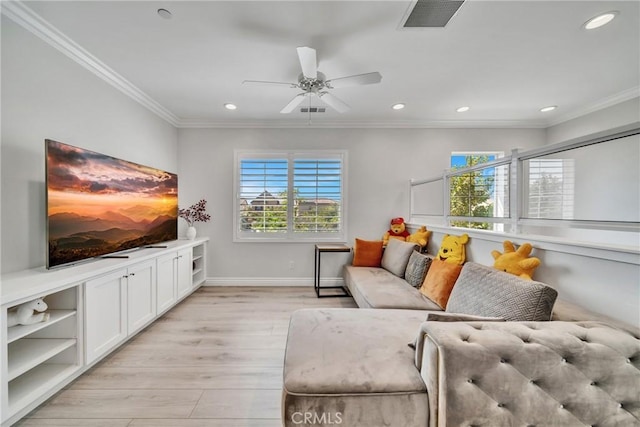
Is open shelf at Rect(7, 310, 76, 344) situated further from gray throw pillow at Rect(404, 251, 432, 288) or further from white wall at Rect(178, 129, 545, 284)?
gray throw pillow at Rect(404, 251, 432, 288)

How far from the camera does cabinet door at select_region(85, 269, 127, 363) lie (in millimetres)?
1876

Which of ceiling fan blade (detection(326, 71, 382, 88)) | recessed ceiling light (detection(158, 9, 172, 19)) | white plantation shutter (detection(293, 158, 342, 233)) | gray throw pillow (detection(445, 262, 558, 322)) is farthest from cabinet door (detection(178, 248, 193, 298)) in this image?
→ gray throw pillow (detection(445, 262, 558, 322))

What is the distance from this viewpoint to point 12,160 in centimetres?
180

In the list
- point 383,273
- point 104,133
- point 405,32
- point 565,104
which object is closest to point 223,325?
point 383,273

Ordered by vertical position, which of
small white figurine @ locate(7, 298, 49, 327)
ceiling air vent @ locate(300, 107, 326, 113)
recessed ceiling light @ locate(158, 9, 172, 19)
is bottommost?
small white figurine @ locate(7, 298, 49, 327)

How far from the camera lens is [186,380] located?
187 centimetres

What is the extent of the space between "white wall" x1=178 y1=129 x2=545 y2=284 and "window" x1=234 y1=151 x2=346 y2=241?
0.45ft

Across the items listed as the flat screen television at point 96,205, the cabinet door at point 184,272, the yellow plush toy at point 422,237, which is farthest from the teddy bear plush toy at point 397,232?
the flat screen television at point 96,205

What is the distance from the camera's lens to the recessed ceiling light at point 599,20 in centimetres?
185

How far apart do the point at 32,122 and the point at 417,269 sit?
360 centimetres

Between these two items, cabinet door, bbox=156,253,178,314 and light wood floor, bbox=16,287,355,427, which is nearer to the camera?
light wood floor, bbox=16,287,355,427

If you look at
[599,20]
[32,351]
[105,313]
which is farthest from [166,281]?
[599,20]

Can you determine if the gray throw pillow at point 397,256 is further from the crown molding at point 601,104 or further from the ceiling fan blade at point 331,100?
the crown molding at point 601,104

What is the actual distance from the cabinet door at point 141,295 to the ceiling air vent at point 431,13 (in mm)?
3100
